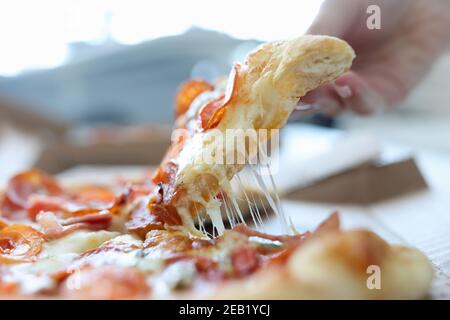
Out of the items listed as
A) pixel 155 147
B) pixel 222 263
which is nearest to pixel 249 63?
pixel 222 263

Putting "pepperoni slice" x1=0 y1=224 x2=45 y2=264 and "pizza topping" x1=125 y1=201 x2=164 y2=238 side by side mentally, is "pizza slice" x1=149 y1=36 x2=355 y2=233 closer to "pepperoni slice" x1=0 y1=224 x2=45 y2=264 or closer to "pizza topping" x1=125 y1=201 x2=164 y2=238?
"pizza topping" x1=125 y1=201 x2=164 y2=238

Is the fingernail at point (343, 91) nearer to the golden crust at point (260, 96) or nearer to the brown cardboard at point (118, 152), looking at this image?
the golden crust at point (260, 96)

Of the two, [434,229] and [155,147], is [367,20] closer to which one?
[434,229]

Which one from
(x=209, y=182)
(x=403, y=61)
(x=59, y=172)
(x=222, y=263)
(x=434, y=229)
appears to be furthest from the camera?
(x=59, y=172)

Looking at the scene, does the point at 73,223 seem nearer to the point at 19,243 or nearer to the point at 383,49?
the point at 19,243

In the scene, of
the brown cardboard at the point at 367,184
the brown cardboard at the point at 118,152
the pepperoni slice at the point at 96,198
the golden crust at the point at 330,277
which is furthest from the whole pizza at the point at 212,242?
the brown cardboard at the point at 118,152

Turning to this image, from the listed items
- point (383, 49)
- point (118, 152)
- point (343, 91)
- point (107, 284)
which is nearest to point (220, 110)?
point (107, 284)

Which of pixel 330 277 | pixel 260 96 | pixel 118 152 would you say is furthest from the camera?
pixel 118 152
